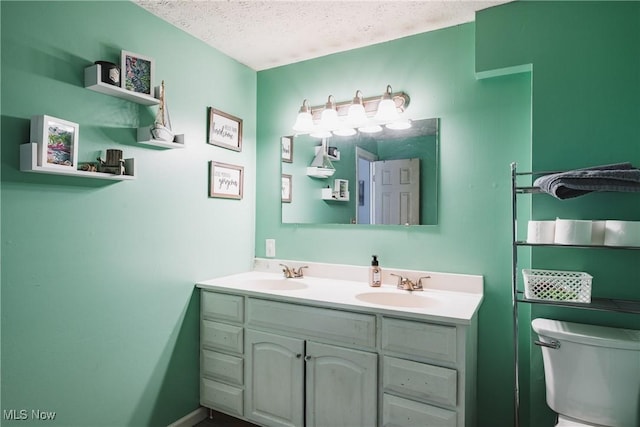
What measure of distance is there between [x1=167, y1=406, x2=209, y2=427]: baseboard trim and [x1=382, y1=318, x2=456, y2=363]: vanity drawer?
1.32 meters

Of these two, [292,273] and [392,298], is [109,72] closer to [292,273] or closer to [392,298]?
[292,273]

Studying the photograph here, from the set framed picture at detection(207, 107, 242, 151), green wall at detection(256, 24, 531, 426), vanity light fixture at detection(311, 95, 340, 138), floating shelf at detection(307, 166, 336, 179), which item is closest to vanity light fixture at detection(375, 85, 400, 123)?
green wall at detection(256, 24, 531, 426)

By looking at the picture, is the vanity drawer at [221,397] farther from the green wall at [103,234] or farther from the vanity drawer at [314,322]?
the vanity drawer at [314,322]

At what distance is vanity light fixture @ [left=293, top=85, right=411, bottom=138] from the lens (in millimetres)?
2164

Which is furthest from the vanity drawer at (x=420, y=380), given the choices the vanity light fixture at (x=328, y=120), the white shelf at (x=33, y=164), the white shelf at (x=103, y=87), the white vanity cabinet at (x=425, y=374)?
the white shelf at (x=103, y=87)

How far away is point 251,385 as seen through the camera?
2.03m

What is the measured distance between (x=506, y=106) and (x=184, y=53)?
1857 mm

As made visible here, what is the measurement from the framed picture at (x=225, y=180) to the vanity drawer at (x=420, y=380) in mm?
1454

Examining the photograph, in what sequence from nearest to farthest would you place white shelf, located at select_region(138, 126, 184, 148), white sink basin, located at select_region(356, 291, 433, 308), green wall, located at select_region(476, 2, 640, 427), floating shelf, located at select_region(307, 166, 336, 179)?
green wall, located at select_region(476, 2, 640, 427) < white shelf, located at select_region(138, 126, 184, 148) < white sink basin, located at select_region(356, 291, 433, 308) < floating shelf, located at select_region(307, 166, 336, 179)

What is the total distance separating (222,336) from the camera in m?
2.12

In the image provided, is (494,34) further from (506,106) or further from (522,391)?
(522,391)

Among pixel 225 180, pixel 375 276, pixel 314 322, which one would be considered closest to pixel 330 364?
pixel 314 322

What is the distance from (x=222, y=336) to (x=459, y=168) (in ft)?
5.52

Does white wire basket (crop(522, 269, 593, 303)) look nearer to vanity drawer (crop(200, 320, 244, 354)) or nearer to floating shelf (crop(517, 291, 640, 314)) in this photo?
floating shelf (crop(517, 291, 640, 314))
